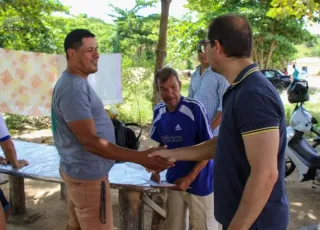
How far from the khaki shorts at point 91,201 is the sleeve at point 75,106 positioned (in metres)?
0.43

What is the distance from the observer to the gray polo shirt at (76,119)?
2025 mm

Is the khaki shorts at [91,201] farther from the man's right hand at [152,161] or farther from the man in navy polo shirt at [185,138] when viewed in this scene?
the man in navy polo shirt at [185,138]

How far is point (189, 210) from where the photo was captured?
2.61m

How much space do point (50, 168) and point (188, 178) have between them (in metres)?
1.39

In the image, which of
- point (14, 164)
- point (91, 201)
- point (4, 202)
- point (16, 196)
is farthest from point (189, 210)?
point (16, 196)

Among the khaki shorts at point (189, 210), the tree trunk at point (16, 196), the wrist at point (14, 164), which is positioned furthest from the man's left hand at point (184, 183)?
the tree trunk at point (16, 196)

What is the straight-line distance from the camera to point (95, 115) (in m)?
2.14

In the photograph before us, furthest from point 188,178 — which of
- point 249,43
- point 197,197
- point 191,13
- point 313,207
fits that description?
point 191,13

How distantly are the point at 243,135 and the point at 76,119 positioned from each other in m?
1.07

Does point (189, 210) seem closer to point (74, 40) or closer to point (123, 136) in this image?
point (123, 136)

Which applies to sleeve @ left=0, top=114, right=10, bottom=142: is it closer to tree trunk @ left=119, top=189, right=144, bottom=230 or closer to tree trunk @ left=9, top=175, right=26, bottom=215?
tree trunk @ left=119, top=189, right=144, bottom=230

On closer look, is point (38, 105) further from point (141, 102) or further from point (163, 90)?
point (163, 90)

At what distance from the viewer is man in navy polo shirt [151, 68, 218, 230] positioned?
2414 mm

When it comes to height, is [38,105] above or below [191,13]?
below
